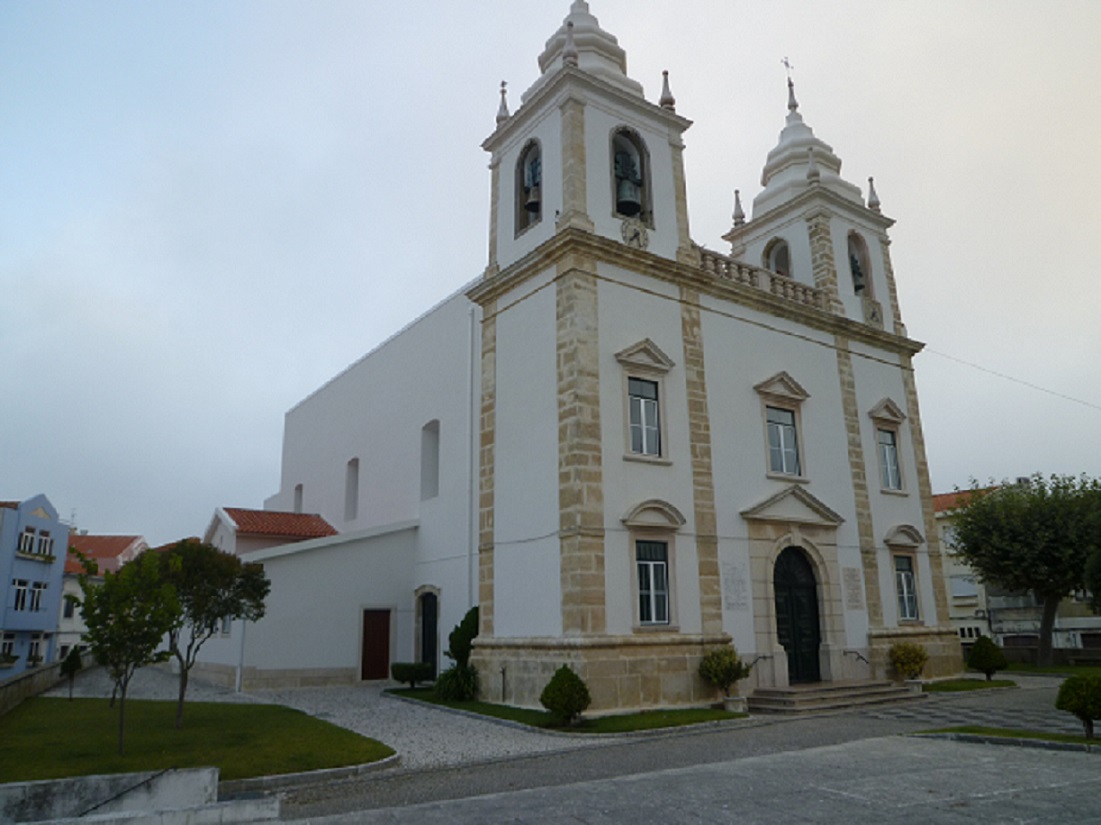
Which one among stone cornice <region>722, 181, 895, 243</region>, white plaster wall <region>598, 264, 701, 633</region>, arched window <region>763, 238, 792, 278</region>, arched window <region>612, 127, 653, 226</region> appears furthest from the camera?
arched window <region>763, 238, 792, 278</region>

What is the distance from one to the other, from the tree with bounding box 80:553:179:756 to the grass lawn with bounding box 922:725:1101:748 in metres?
11.4

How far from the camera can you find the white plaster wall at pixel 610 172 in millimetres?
17391

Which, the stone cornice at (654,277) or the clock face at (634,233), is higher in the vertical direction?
the clock face at (634,233)

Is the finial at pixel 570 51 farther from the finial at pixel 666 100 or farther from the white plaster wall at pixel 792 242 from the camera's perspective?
the white plaster wall at pixel 792 242

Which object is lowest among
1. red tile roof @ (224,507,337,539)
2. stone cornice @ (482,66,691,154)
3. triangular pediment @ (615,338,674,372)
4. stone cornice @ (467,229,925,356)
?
red tile roof @ (224,507,337,539)

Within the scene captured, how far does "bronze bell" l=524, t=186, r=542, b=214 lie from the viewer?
18328 millimetres

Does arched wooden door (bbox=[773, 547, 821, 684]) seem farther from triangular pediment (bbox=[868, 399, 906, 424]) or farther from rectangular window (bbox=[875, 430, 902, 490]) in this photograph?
triangular pediment (bbox=[868, 399, 906, 424])

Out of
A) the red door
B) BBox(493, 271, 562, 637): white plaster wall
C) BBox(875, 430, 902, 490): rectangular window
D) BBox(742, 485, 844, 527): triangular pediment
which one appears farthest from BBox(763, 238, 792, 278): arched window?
the red door

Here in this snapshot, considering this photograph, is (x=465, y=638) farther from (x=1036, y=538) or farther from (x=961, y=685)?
(x=1036, y=538)

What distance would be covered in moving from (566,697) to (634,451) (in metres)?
5.17

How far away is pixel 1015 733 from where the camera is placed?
38.3ft

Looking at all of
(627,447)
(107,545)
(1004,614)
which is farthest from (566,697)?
(107,545)

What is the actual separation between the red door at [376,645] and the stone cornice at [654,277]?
9.19m

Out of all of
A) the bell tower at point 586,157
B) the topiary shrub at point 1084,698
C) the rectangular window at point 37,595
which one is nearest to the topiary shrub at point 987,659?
the topiary shrub at point 1084,698
